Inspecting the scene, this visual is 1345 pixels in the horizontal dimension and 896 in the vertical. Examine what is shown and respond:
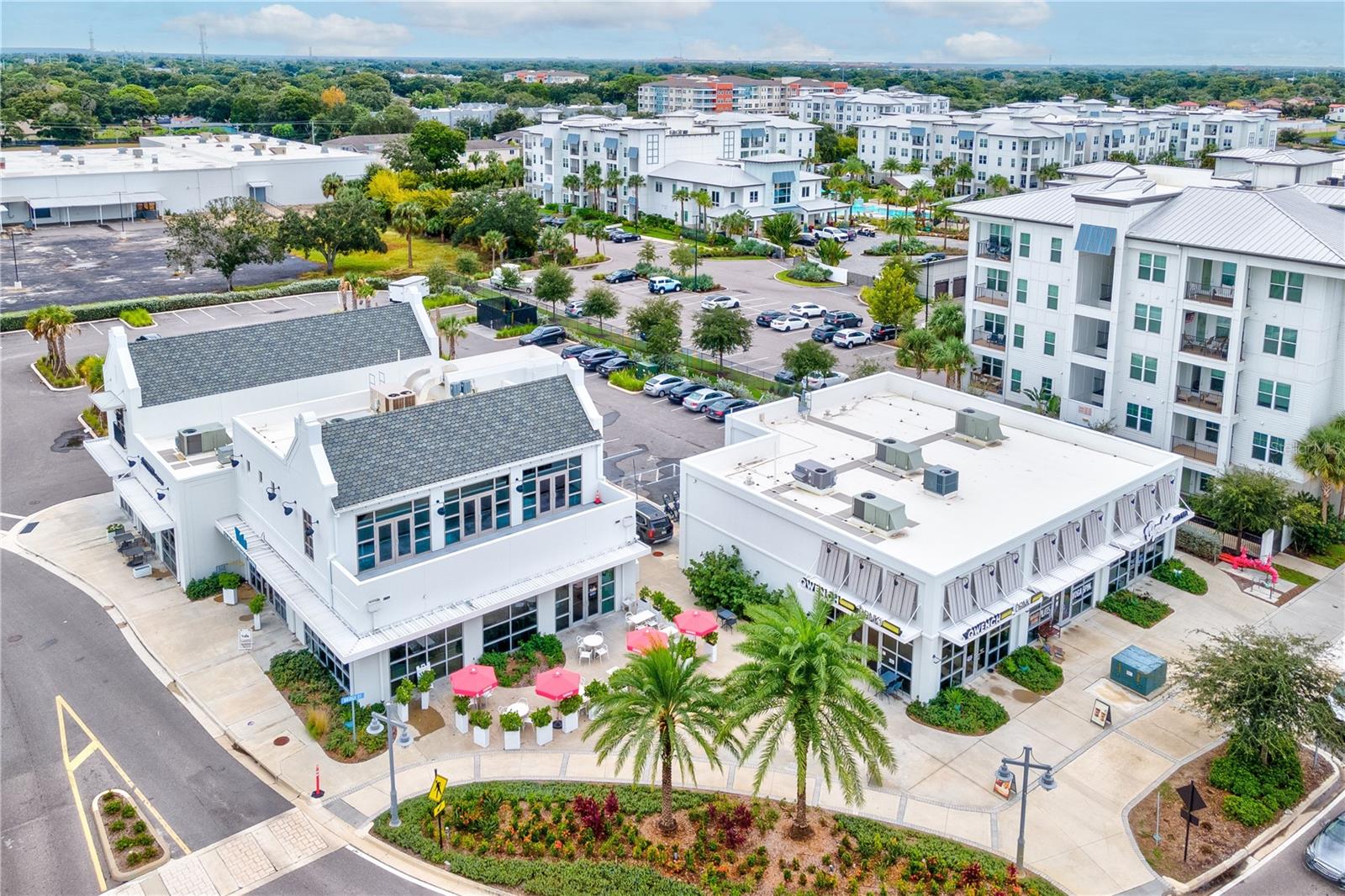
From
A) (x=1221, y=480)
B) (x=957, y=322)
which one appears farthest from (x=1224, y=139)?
(x=1221, y=480)

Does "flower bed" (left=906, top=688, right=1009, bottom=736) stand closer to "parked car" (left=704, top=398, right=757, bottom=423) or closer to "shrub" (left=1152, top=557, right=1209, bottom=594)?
"shrub" (left=1152, top=557, right=1209, bottom=594)

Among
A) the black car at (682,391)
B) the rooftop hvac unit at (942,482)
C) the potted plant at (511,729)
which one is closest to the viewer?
the potted plant at (511,729)

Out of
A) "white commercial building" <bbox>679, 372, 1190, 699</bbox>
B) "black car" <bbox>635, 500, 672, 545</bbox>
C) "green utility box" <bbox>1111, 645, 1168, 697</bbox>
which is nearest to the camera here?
"white commercial building" <bbox>679, 372, 1190, 699</bbox>

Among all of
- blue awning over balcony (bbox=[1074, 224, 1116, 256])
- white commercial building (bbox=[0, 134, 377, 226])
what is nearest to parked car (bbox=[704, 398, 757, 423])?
blue awning over balcony (bbox=[1074, 224, 1116, 256])

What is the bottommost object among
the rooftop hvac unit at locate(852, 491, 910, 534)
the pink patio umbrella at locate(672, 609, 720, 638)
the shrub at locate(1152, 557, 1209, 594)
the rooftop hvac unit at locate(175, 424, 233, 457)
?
the shrub at locate(1152, 557, 1209, 594)

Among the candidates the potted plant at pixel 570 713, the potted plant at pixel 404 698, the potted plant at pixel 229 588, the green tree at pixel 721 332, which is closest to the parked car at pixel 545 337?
the green tree at pixel 721 332

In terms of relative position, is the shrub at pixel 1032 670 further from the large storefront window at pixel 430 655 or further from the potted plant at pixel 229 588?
the potted plant at pixel 229 588

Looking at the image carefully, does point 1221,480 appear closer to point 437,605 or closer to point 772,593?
point 772,593
